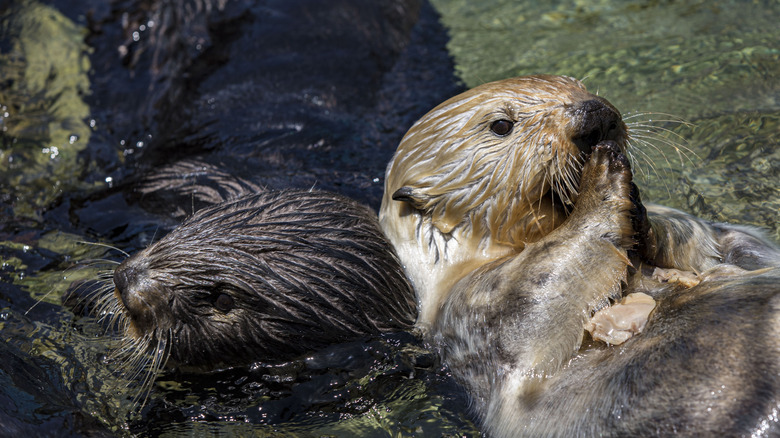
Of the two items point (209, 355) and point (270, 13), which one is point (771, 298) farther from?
point (270, 13)

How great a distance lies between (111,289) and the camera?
394cm

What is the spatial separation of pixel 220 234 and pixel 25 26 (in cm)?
443

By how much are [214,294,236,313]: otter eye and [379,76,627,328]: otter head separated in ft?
2.77

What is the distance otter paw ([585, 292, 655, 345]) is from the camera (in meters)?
2.95

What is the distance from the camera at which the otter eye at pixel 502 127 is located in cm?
348

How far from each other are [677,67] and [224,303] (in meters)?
3.92

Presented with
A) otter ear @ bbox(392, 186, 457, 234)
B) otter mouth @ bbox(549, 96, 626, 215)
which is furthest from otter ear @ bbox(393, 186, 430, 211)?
otter mouth @ bbox(549, 96, 626, 215)

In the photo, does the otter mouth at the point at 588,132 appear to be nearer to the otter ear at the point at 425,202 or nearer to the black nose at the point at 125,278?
the otter ear at the point at 425,202

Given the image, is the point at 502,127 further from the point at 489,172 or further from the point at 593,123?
the point at 593,123

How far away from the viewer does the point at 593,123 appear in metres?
3.22

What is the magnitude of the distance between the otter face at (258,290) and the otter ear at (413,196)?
26cm

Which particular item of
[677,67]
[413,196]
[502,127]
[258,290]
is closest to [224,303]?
[258,290]

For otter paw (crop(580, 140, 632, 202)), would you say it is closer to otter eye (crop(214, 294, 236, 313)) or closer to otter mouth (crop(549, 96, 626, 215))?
otter mouth (crop(549, 96, 626, 215))

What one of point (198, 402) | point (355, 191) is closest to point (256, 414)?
point (198, 402)
